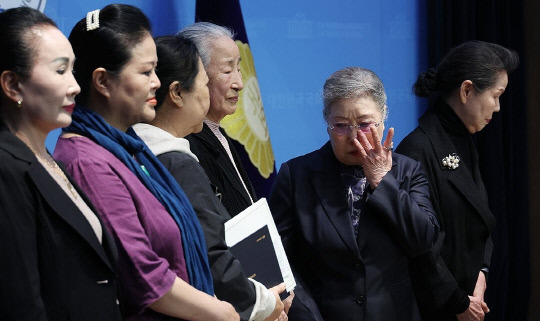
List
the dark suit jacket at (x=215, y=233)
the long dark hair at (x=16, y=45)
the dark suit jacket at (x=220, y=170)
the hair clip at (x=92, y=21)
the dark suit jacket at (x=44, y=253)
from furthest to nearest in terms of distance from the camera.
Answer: the dark suit jacket at (x=220, y=170)
the dark suit jacket at (x=215, y=233)
the hair clip at (x=92, y=21)
the long dark hair at (x=16, y=45)
the dark suit jacket at (x=44, y=253)

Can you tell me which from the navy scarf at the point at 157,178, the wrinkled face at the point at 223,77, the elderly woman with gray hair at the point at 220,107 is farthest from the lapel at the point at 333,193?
the navy scarf at the point at 157,178

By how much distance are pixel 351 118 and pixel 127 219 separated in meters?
1.03

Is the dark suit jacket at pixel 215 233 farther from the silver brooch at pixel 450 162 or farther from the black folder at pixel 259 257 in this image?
the silver brooch at pixel 450 162

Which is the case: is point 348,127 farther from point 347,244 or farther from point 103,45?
point 103,45

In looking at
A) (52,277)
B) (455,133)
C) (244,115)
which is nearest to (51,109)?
(52,277)

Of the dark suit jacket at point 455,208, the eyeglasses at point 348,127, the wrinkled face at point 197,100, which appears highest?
the wrinkled face at point 197,100

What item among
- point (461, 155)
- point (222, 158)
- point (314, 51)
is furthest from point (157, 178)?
point (314, 51)

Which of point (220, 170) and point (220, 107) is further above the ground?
point (220, 107)

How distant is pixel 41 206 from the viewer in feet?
5.09

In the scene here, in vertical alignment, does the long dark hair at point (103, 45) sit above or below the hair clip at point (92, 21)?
below

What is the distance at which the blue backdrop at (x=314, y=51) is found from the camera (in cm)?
430

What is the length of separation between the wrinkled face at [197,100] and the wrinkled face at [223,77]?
39 cm

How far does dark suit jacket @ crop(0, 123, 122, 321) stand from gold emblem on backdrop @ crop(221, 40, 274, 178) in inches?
65.5

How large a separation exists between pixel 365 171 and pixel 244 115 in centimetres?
95
